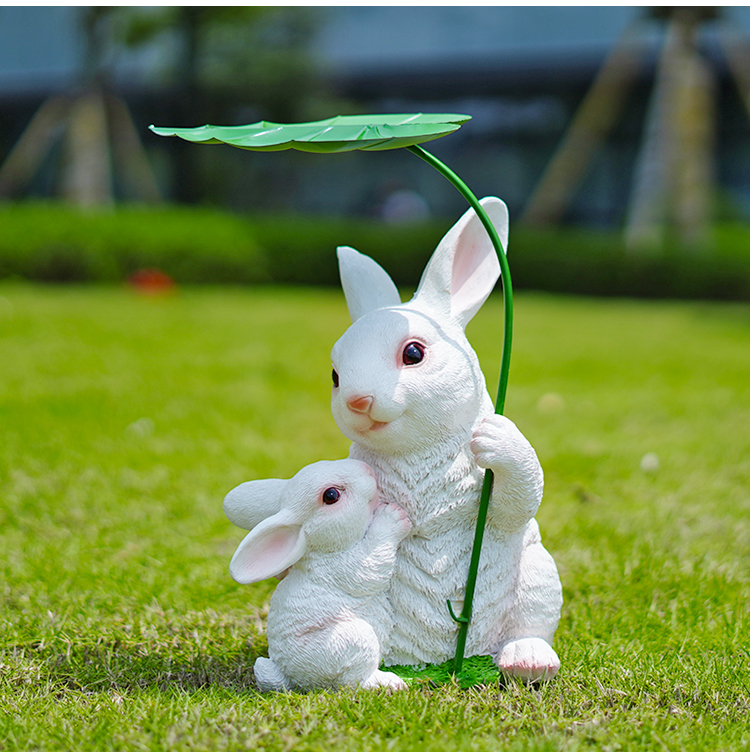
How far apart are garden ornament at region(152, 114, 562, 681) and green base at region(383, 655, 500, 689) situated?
1 cm

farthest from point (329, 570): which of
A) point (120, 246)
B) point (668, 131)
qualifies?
point (668, 131)

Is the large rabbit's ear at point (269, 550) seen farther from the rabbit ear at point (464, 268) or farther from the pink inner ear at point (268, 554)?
the rabbit ear at point (464, 268)

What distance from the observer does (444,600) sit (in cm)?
177

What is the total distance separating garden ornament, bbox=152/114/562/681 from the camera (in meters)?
1.71

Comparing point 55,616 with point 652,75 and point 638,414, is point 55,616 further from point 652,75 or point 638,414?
point 652,75

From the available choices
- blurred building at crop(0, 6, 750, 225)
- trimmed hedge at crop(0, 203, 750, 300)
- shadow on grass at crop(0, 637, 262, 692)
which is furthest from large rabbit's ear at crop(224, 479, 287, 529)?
blurred building at crop(0, 6, 750, 225)

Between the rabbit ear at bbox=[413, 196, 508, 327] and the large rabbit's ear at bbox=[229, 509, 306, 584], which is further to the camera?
the rabbit ear at bbox=[413, 196, 508, 327]

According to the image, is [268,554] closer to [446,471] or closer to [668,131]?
[446,471]

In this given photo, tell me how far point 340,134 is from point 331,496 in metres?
0.70

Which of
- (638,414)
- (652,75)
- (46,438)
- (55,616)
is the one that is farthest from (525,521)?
(652,75)

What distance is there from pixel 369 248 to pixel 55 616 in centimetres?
1035

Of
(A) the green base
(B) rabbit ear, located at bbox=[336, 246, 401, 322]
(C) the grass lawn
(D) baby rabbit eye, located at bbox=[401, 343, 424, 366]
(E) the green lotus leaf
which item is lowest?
(C) the grass lawn

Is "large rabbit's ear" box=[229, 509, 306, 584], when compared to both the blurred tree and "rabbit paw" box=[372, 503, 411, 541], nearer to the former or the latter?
"rabbit paw" box=[372, 503, 411, 541]

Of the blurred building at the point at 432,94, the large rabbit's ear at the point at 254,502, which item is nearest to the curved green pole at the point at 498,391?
the large rabbit's ear at the point at 254,502
